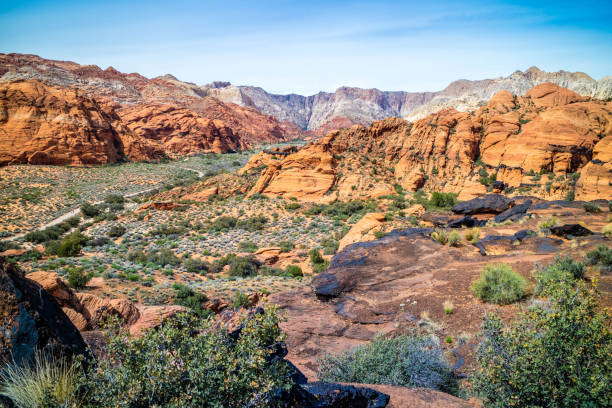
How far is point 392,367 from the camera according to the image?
613 cm

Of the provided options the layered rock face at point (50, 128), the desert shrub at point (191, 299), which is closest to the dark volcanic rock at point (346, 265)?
the desert shrub at point (191, 299)

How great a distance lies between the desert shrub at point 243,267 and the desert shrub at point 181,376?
14248mm

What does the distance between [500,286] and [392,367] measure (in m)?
4.80

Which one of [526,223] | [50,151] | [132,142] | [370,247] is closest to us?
[370,247]

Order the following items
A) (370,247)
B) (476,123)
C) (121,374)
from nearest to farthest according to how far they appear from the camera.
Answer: (121,374), (370,247), (476,123)

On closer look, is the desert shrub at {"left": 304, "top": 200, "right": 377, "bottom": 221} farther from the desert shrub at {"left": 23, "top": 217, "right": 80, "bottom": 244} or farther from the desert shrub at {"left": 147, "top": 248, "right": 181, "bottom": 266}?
the desert shrub at {"left": 23, "top": 217, "right": 80, "bottom": 244}

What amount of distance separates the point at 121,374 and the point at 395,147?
39.6m

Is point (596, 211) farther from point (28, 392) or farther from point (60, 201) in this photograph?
point (60, 201)

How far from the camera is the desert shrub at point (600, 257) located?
9.01 meters

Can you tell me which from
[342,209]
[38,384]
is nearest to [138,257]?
[342,209]

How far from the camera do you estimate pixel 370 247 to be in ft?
45.1

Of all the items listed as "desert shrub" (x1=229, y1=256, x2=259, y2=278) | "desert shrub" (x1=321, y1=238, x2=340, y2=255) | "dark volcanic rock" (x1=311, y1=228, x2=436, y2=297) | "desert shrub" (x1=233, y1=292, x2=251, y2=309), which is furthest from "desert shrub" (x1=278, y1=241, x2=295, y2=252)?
"desert shrub" (x1=233, y1=292, x2=251, y2=309)

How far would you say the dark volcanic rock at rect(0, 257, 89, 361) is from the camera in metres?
3.27

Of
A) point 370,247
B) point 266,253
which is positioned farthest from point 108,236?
point 370,247
